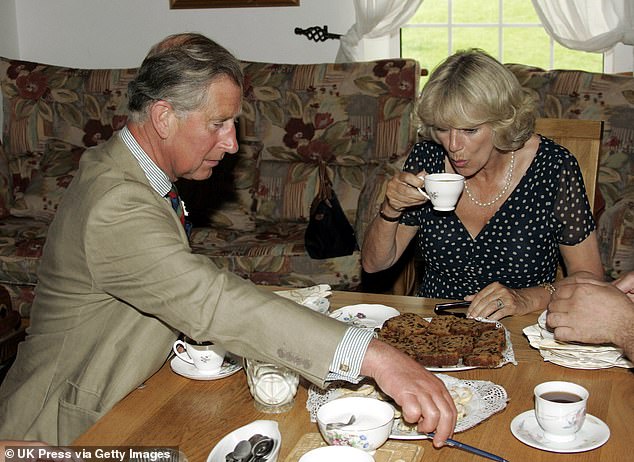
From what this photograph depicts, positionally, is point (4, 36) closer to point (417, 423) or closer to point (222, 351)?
point (222, 351)

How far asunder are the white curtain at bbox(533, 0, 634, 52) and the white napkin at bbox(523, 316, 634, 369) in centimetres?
299

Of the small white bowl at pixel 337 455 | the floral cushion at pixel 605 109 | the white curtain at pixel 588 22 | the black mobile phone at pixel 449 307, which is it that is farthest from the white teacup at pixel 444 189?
the white curtain at pixel 588 22

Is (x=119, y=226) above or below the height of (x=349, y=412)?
above

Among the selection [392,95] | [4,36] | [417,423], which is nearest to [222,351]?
[417,423]

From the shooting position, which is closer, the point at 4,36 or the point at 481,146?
the point at 481,146

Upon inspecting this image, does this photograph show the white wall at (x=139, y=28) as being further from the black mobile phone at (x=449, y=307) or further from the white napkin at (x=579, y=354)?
the white napkin at (x=579, y=354)

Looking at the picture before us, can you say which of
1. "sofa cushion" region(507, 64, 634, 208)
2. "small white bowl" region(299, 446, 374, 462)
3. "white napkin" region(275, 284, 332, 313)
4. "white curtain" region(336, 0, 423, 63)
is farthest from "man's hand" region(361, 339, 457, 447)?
"white curtain" region(336, 0, 423, 63)

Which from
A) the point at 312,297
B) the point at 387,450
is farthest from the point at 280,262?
the point at 387,450

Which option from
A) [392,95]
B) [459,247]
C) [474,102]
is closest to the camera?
[474,102]

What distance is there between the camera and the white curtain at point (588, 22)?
4168mm

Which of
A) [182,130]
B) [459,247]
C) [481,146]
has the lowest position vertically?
[459,247]

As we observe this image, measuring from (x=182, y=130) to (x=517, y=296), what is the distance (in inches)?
34.3

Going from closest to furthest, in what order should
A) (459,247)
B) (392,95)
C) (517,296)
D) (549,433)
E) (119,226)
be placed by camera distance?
1. (549,433)
2. (119,226)
3. (517,296)
4. (459,247)
5. (392,95)

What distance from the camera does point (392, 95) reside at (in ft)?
13.4
